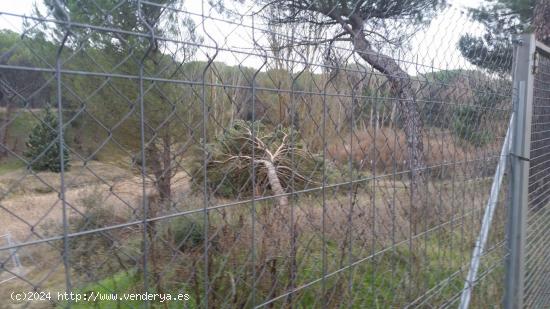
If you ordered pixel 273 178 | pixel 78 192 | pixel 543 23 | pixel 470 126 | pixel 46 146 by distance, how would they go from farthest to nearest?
pixel 543 23 < pixel 470 126 < pixel 273 178 < pixel 78 192 < pixel 46 146

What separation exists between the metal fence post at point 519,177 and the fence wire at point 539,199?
259mm

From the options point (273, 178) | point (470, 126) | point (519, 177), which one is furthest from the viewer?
point (519, 177)

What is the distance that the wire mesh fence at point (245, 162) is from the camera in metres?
1.14

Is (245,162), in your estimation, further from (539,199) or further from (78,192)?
(539,199)

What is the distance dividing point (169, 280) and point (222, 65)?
127 centimetres

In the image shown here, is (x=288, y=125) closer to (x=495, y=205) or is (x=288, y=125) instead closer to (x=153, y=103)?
(x=153, y=103)

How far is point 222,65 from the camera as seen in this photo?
1.43 m

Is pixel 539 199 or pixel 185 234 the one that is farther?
pixel 539 199

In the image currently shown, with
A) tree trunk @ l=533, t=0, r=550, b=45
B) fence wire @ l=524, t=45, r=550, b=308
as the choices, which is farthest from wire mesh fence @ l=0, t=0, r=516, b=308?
tree trunk @ l=533, t=0, r=550, b=45

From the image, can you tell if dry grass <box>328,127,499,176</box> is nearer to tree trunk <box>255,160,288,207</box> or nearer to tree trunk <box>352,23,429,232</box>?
tree trunk <box>352,23,429,232</box>

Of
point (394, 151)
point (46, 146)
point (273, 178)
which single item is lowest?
point (273, 178)

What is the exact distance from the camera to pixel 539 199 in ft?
11.2

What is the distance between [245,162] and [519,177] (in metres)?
1.97

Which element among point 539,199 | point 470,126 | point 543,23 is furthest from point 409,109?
point 543,23
